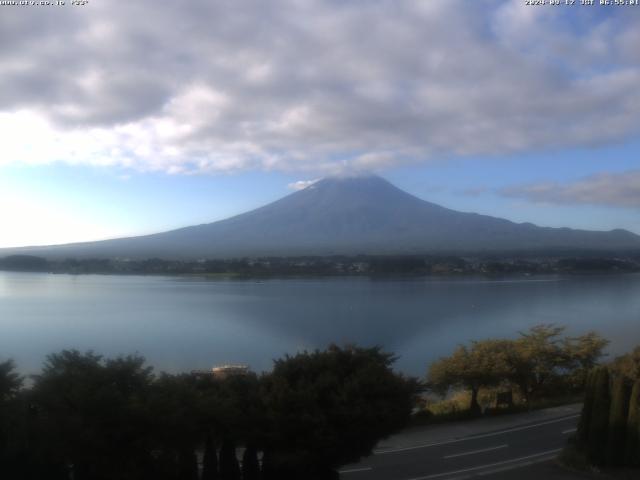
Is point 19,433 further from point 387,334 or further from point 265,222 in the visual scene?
point 265,222

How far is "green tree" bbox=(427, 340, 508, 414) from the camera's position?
12359 millimetres

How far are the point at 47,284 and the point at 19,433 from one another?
29496mm

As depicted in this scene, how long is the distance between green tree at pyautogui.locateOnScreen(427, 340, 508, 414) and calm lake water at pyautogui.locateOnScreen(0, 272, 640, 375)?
329cm

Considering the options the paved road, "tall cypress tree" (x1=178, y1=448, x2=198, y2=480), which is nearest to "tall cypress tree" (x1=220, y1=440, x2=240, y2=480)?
"tall cypress tree" (x1=178, y1=448, x2=198, y2=480)

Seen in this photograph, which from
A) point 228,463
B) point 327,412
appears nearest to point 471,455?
point 327,412

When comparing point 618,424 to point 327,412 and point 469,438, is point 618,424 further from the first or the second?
point 327,412

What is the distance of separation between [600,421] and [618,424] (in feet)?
0.67

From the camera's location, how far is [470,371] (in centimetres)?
1235

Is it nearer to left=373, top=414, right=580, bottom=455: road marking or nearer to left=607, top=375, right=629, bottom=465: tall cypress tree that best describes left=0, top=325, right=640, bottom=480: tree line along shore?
left=607, top=375, right=629, bottom=465: tall cypress tree

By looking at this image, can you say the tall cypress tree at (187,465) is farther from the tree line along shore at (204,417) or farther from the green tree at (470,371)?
the green tree at (470,371)

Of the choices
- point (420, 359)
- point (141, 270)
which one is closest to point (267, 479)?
point (420, 359)

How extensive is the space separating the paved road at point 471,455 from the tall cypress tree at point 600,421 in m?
0.80

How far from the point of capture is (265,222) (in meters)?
82.0

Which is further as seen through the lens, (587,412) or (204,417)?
(587,412)
